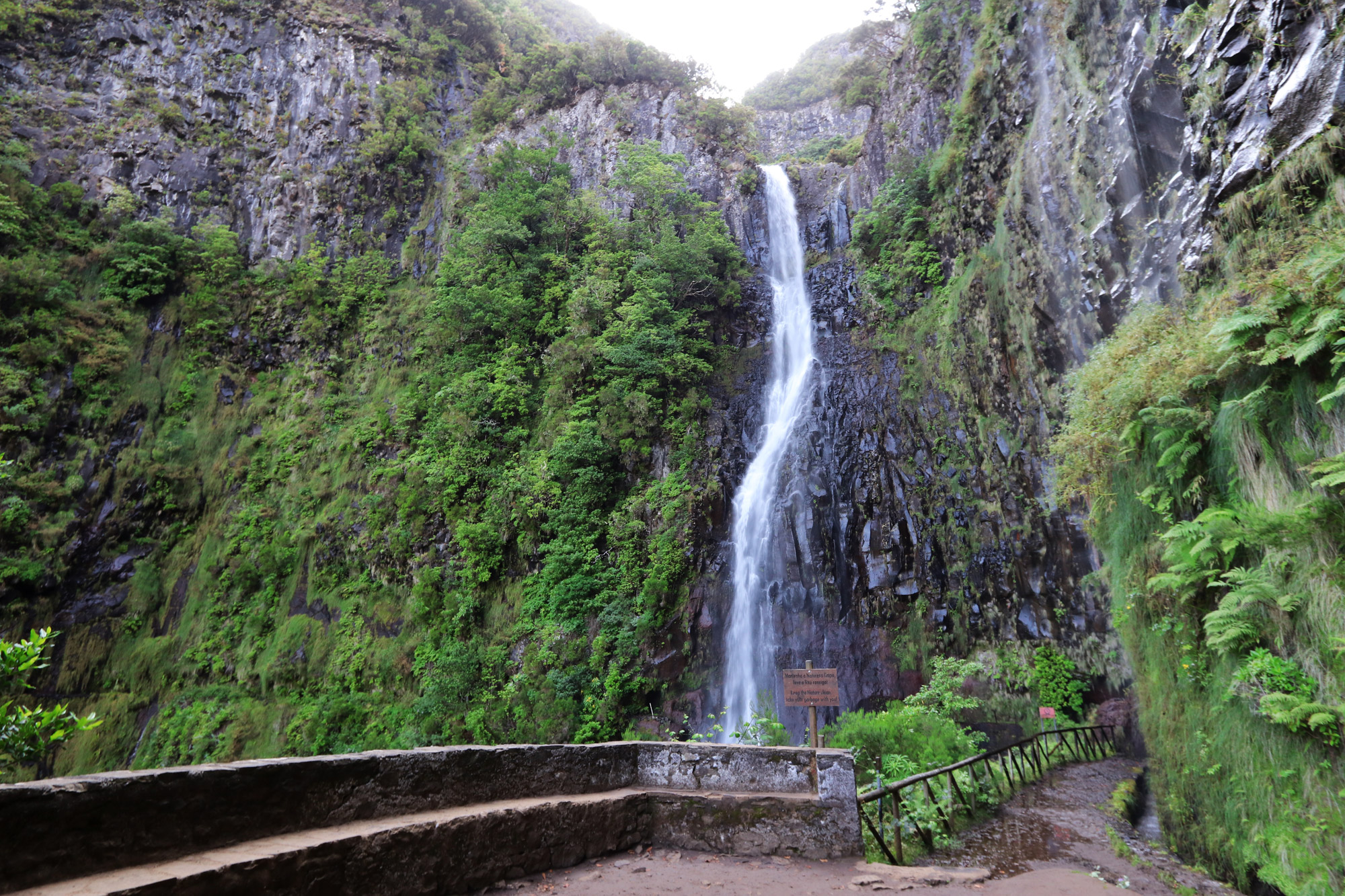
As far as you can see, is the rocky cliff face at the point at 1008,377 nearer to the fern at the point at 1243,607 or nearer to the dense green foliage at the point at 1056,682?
the dense green foliage at the point at 1056,682

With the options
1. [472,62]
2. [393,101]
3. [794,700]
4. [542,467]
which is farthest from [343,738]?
[472,62]

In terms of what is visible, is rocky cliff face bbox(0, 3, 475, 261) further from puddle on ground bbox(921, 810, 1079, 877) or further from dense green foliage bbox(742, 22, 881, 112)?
puddle on ground bbox(921, 810, 1079, 877)

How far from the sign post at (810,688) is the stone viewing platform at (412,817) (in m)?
0.88

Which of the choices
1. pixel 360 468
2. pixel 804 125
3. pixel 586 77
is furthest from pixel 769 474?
pixel 804 125

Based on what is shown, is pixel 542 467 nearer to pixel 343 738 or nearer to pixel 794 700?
pixel 343 738

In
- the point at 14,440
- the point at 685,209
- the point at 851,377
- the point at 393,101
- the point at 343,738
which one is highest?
the point at 393,101

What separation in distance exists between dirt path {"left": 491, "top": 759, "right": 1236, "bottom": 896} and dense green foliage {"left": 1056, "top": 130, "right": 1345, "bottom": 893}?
24.1 inches

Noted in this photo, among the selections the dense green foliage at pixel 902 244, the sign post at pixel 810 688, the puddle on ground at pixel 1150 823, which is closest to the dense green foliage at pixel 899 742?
the sign post at pixel 810 688

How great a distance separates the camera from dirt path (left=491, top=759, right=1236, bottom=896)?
12.3 feet

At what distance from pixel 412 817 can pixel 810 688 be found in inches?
143

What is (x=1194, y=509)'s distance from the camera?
16.8 feet

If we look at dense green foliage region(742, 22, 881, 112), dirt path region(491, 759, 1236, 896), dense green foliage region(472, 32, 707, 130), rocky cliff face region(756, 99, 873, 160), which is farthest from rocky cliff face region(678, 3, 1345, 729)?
rocky cliff face region(756, 99, 873, 160)

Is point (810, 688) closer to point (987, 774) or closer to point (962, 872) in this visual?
point (962, 872)

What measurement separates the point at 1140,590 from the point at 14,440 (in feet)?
75.7
